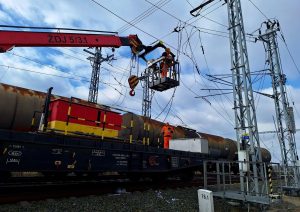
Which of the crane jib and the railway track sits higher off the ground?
the crane jib

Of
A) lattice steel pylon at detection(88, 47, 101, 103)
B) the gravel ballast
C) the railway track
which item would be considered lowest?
the gravel ballast

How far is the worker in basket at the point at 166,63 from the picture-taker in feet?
44.2

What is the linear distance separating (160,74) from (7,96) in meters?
6.73

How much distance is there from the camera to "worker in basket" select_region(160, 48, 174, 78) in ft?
44.2

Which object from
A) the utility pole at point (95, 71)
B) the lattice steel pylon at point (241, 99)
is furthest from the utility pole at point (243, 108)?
the utility pole at point (95, 71)

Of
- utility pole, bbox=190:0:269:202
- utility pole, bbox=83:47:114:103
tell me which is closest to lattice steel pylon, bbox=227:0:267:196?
utility pole, bbox=190:0:269:202

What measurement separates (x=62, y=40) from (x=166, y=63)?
16.8 ft

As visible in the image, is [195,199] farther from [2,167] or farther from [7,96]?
[7,96]

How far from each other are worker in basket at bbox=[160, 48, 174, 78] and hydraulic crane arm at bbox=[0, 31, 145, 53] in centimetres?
129

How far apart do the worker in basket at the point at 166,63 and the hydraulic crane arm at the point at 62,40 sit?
4.24 ft

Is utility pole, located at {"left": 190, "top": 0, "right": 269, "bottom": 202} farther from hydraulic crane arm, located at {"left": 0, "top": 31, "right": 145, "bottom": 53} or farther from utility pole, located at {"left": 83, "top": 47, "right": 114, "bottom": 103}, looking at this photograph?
utility pole, located at {"left": 83, "top": 47, "right": 114, "bottom": 103}

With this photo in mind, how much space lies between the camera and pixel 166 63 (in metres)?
13.5

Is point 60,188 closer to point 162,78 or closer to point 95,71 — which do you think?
point 162,78

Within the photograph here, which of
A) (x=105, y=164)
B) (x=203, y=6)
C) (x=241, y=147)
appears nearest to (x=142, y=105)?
(x=203, y=6)
